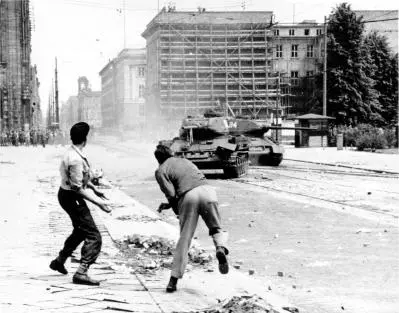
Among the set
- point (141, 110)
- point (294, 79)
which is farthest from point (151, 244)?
point (141, 110)

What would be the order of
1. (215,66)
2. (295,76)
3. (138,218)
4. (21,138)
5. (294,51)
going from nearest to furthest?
(138,218) < (21,138) < (215,66) < (294,51) < (295,76)

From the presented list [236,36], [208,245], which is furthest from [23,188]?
[236,36]

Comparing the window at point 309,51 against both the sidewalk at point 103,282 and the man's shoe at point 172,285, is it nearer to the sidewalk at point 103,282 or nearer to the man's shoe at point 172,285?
the sidewalk at point 103,282

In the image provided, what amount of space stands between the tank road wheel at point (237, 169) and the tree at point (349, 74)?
1515 inches

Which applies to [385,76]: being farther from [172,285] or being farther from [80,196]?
[172,285]

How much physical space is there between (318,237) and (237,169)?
12.0 metres

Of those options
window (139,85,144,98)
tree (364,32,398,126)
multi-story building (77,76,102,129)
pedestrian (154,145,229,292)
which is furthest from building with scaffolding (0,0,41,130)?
multi-story building (77,76,102,129)

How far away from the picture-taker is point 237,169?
22.3 meters

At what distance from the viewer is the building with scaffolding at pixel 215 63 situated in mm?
73188

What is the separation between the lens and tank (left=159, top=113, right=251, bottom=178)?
73.2 feet

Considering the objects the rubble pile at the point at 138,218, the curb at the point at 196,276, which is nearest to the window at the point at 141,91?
the curb at the point at 196,276

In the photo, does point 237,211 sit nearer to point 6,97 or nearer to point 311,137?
point 311,137

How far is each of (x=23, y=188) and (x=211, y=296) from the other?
42.7 feet

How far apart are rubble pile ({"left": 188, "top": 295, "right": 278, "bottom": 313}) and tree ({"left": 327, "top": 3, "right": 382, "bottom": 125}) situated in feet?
183
